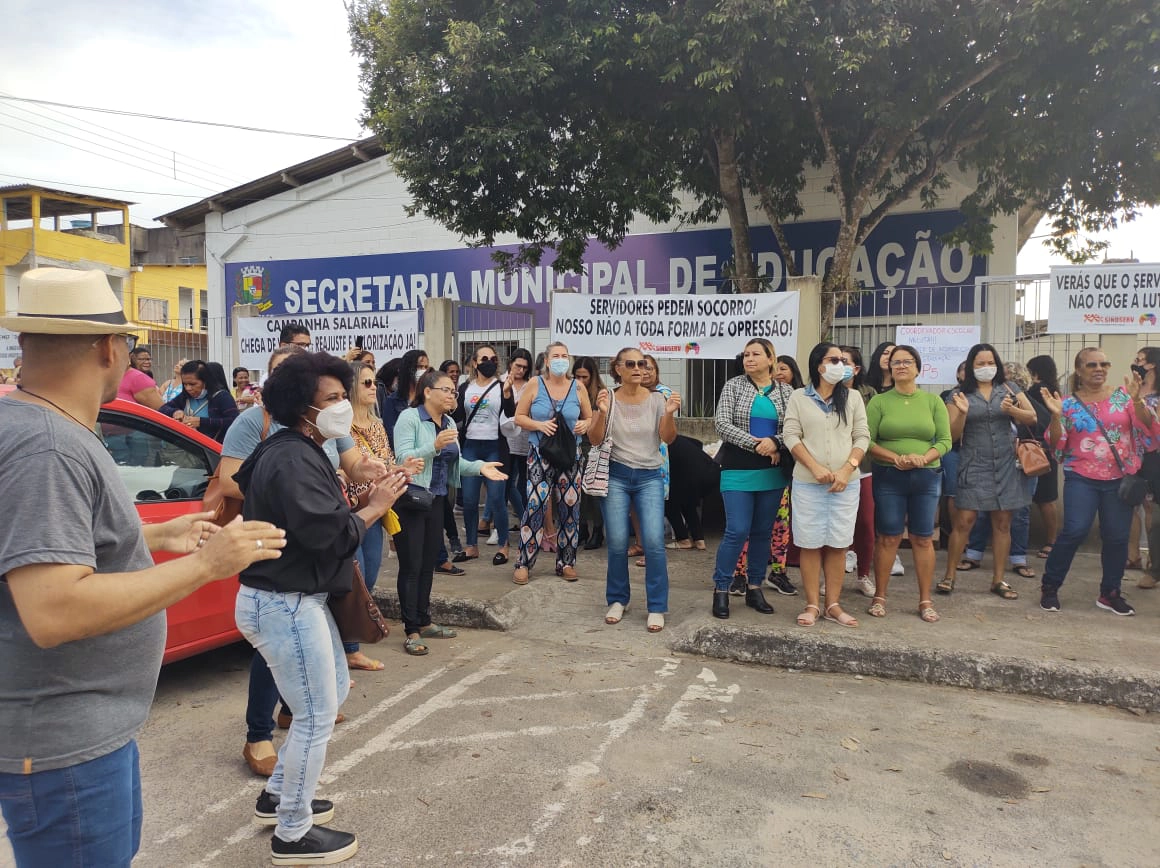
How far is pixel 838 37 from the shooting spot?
8750mm

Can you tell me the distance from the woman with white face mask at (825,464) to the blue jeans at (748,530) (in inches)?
9.6

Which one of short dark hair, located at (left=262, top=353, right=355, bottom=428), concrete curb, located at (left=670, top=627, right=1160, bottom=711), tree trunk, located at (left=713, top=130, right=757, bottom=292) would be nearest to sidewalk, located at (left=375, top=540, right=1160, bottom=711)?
concrete curb, located at (left=670, top=627, right=1160, bottom=711)

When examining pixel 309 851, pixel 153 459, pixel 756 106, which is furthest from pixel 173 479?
pixel 756 106

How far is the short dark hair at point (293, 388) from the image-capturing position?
2.95m

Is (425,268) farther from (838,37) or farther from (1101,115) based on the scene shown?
(1101,115)

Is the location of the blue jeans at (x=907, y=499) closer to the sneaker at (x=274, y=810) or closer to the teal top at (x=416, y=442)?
the teal top at (x=416, y=442)

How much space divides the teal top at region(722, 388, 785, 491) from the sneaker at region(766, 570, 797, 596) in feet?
3.69

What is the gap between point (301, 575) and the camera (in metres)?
2.88

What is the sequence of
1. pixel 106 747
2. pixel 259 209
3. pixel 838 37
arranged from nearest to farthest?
pixel 106 747
pixel 838 37
pixel 259 209

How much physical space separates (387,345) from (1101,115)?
8.24m

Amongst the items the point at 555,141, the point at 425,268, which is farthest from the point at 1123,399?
the point at 425,268

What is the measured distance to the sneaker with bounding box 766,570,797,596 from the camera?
21.4 feet

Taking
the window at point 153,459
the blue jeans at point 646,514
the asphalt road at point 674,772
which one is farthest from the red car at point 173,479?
the blue jeans at point 646,514

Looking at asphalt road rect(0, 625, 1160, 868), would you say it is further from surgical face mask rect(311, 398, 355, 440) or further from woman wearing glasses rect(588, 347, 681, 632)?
surgical face mask rect(311, 398, 355, 440)
